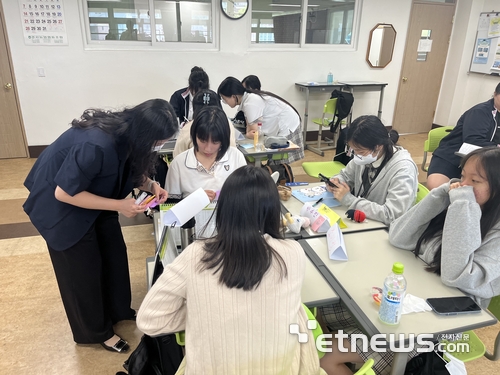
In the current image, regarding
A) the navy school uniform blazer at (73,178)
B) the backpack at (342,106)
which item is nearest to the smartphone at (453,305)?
the navy school uniform blazer at (73,178)

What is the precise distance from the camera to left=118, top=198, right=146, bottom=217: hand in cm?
157

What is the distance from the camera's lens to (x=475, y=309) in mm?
1258

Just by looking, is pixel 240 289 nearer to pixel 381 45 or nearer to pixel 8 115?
pixel 8 115

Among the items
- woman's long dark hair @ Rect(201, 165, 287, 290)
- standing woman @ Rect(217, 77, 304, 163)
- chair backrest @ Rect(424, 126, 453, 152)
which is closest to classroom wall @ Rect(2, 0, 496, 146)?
standing woman @ Rect(217, 77, 304, 163)

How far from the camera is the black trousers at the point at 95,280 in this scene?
168cm

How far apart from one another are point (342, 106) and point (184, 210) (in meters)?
3.91

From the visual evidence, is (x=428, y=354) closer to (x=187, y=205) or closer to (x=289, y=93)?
(x=187, y=205)

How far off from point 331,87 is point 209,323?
4773 mm

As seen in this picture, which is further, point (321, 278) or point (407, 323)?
point (321, 278)

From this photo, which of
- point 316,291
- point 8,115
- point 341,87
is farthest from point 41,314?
point 341,87

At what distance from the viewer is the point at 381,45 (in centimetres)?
557

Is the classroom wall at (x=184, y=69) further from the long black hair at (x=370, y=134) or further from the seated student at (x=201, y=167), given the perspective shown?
the long black hair at (x=370, y=134)

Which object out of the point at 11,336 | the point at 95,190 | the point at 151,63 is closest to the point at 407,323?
the point at 95,190

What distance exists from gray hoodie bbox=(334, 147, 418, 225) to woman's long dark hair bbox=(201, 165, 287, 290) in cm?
102
